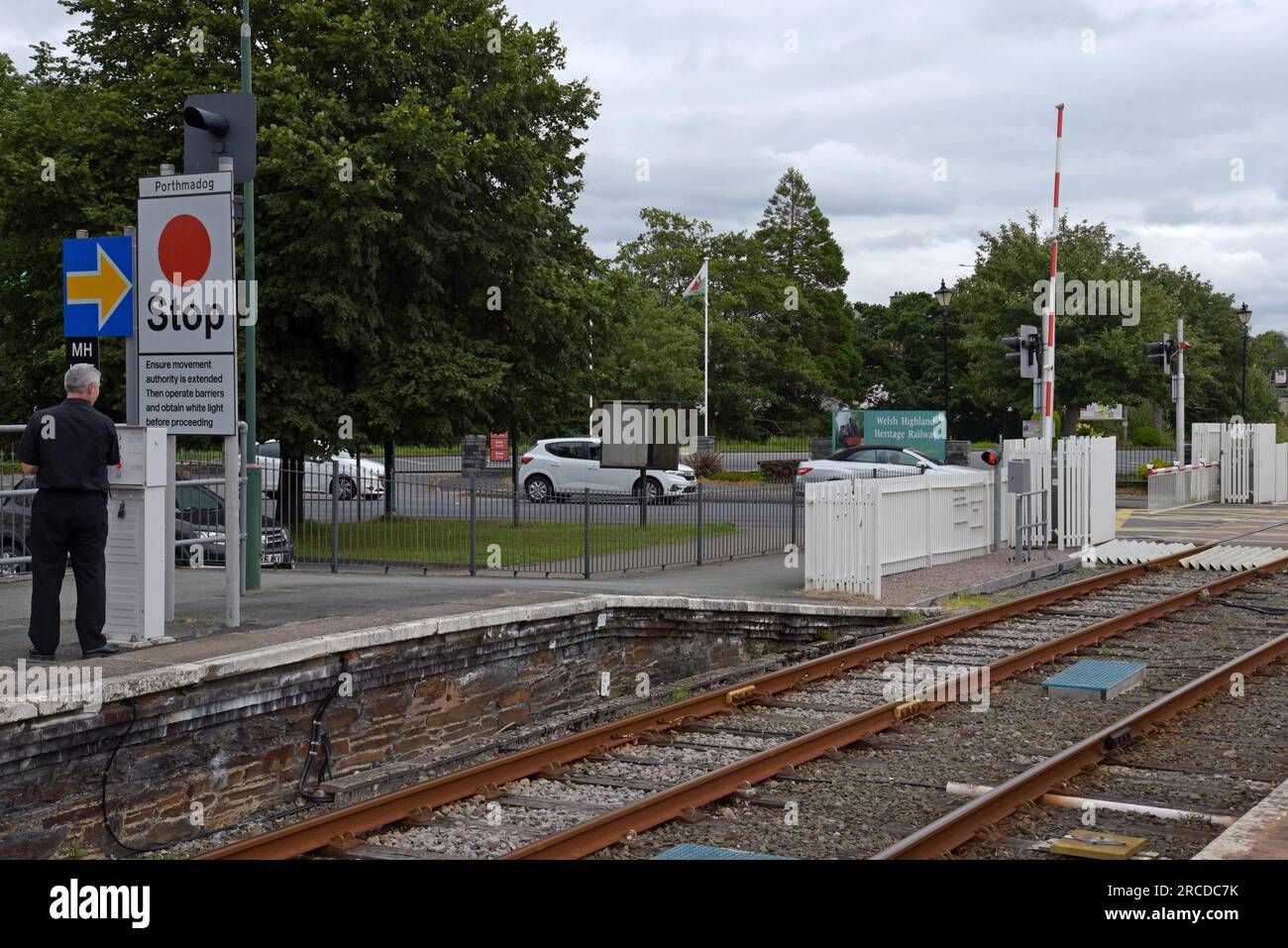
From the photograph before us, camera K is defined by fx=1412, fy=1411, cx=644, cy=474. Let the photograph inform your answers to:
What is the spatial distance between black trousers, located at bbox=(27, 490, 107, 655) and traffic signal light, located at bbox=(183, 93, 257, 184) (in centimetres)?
382

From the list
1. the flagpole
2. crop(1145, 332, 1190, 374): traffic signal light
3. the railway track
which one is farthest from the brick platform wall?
the flagpole

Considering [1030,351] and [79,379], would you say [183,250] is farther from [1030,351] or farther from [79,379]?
[1030,351]

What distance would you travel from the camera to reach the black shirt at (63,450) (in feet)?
28.3

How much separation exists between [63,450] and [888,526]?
11872mm

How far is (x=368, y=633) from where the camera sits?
9.71 m

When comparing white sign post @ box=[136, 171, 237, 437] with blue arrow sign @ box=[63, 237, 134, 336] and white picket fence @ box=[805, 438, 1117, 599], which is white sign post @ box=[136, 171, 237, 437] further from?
white picket fence @ box=[805, 438, 1117, 599]

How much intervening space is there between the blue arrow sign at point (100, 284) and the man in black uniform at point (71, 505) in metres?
3.49

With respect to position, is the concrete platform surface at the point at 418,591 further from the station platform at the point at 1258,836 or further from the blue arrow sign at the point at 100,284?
the station platform at the point at 1258,836

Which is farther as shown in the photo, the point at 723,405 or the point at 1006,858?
the point at 723,405

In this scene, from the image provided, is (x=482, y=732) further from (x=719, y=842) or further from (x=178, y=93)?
(x=178, y=93)

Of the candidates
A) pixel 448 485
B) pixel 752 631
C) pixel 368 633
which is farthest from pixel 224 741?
pixel 448 485

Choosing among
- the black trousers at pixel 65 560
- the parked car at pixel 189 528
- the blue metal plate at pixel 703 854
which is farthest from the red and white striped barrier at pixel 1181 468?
the black trousers at pixel 65 560

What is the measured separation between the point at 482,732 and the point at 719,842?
3.82 m

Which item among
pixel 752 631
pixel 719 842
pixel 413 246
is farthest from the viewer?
pixel 413 246
